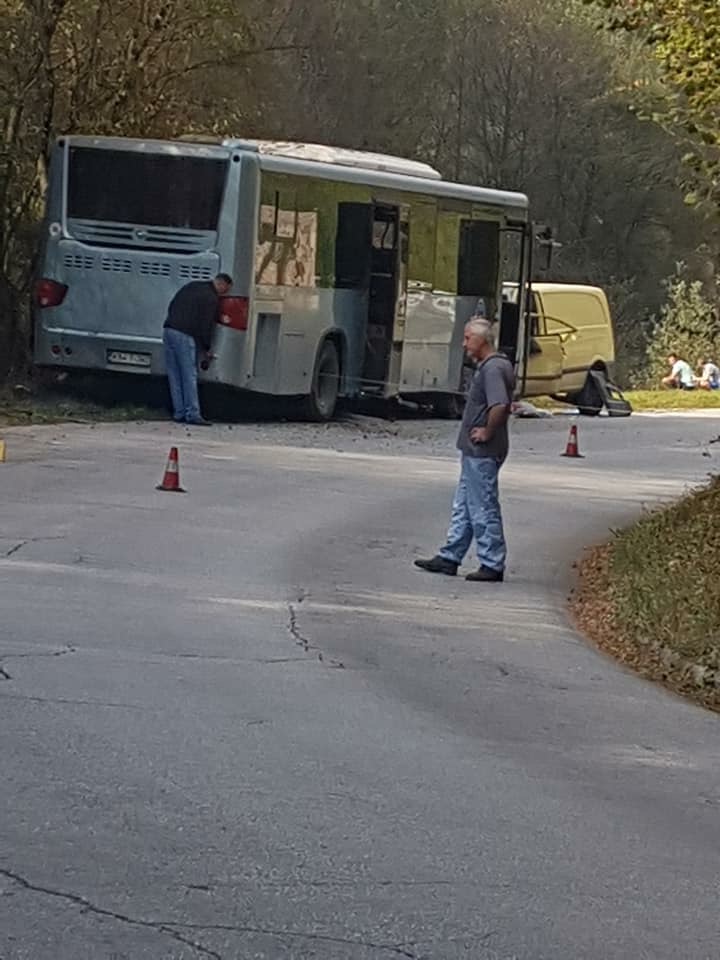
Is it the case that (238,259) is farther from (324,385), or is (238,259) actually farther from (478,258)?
(478,258)

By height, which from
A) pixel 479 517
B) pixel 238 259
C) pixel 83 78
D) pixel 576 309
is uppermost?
pixel 83 78

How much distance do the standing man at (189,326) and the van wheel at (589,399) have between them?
13.3m

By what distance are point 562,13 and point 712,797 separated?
50927 mm

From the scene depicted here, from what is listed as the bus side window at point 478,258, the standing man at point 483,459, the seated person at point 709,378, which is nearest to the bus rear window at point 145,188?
the bus side window at point 478,258

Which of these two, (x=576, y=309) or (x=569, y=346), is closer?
(x=569, y=346)

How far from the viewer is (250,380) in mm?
26438

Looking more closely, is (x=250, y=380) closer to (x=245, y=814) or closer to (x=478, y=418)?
(x=478, y=418)

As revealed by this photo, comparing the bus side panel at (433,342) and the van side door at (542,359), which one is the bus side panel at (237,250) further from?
the van side door at (542,359)

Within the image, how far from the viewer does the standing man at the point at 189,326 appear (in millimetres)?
25266

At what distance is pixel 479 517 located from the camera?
1510 cm

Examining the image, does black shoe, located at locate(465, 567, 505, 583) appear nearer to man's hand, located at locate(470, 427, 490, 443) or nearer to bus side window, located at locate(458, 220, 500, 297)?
man's hand, located at locate(470, 427, 490, 443)

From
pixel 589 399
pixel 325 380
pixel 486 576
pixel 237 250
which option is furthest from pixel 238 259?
pixel 589 399

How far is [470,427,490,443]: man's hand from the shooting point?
49.4 feet

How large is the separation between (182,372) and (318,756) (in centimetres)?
1725
